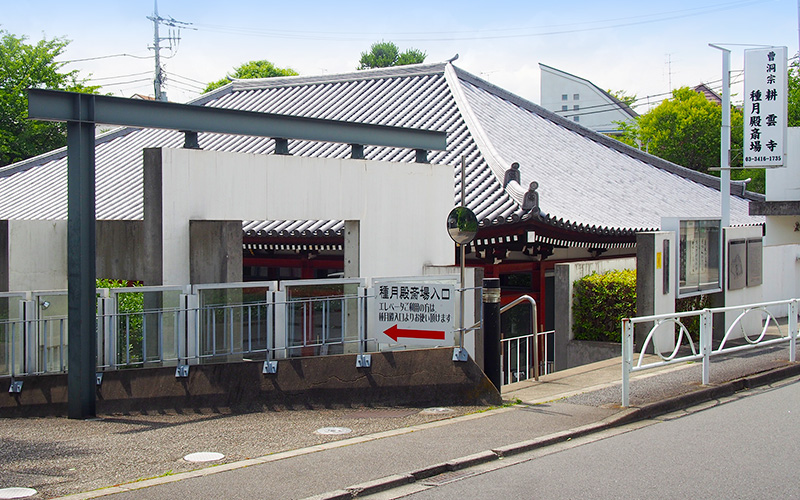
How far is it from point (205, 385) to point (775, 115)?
13283 mm

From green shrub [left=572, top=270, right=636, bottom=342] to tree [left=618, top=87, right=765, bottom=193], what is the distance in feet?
90.3

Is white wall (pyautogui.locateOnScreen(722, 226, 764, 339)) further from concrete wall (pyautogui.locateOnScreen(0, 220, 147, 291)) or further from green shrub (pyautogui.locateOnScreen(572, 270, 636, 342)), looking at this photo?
concrete wall (pyautogui.locateOnScreen(0, 220, 147, 291))

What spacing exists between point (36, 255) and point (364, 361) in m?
5.85

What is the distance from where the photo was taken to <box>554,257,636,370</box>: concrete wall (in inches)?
603

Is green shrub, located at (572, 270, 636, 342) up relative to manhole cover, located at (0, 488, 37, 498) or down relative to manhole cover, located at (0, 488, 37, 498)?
up

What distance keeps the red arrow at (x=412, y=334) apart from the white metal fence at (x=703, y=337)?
2358 mm

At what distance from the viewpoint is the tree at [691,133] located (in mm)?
40719

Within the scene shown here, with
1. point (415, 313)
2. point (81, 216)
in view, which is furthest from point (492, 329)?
point (81, 216)

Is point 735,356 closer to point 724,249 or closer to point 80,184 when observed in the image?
point 724,249

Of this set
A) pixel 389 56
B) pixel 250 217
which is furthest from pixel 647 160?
pixel 389 56

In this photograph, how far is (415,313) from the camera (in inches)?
422

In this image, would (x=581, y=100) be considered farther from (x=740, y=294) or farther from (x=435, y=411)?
(x=435, y=411)

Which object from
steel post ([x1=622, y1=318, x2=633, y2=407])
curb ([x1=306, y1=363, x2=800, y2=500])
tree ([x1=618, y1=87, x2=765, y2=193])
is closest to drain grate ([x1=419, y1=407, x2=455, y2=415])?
curb ([x1=306, y1=363, x2=800, y2=500])

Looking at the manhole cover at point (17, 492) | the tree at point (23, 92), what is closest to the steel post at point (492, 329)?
the manhole cover at point (17, 492)
